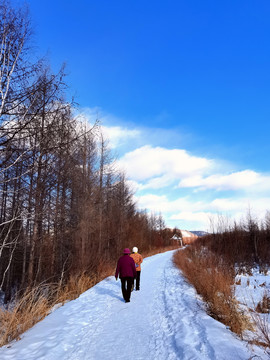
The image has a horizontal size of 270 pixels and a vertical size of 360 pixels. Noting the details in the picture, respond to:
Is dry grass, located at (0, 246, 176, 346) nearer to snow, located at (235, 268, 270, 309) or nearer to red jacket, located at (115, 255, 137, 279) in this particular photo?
red jacket, located at (115, 255, 137, 279)

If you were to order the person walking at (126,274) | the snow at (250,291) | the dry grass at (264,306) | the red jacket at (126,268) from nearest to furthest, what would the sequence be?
the dry grass at (264,306)
the person walking at (126,274)
the red jacket at (126,268)
the snow at (250,291)

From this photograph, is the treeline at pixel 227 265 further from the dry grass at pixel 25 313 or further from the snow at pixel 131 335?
the dry grass at pixel 25 313

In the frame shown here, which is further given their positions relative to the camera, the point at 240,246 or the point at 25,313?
the point at 240,246

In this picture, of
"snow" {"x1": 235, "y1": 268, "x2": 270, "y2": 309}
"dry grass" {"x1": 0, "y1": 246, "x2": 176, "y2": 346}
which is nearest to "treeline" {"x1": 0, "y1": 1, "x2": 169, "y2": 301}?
"dry grass" {"x1": 0, "y1": 246, "x2": 176, "y2": 346}

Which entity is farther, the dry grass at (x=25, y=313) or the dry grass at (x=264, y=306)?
the dry grass at (x=264, y=306)

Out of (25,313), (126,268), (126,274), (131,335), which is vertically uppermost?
(126,268)

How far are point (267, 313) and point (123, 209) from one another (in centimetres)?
1707

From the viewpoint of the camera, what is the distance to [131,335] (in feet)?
14.8

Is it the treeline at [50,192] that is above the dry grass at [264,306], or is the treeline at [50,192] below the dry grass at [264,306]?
above

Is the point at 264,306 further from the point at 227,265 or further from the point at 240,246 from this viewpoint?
the point at 240,246

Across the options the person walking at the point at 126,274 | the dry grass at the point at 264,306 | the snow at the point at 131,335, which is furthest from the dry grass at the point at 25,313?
the dry grass at the point at 264,306

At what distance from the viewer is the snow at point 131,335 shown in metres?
3.68

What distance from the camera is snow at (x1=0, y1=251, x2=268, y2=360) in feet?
12.1

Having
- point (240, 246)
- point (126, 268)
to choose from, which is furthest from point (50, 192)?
point (240, 246)
